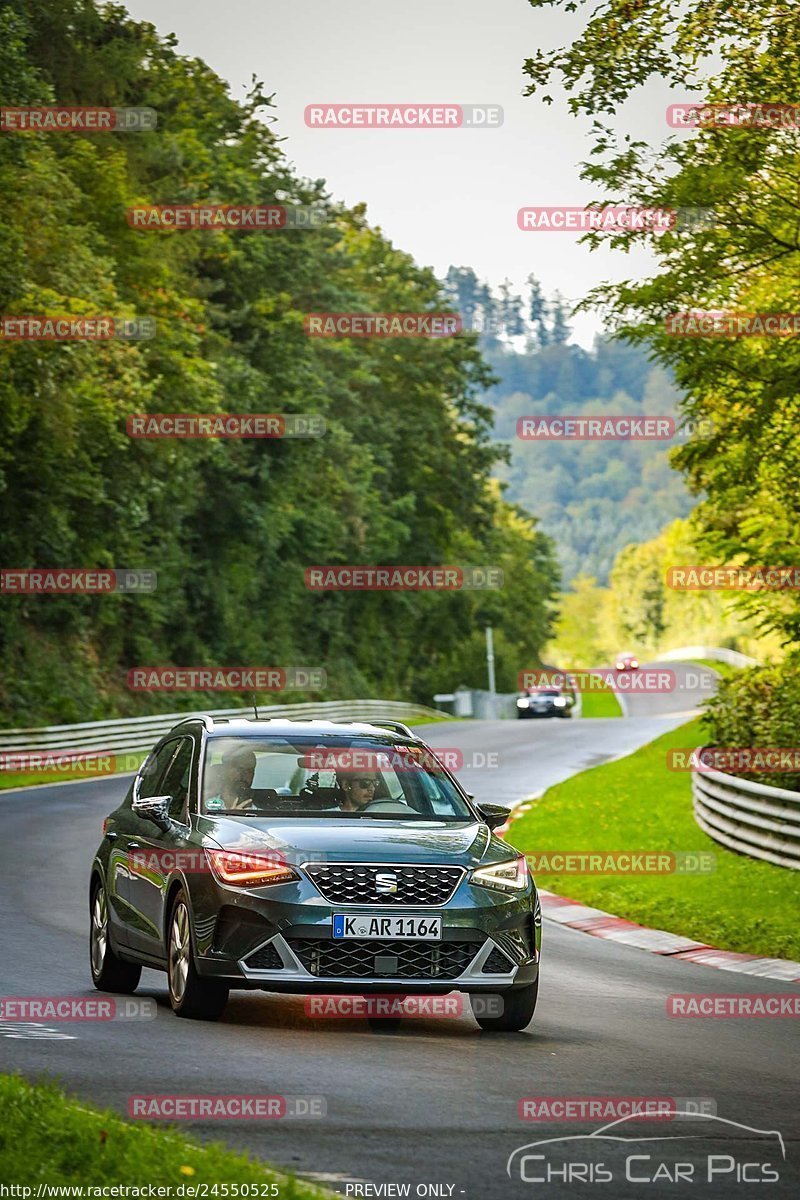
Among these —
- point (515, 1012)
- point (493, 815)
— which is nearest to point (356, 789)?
point (493, 815)

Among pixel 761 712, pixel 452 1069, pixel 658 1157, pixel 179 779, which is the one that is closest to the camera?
pixel 658 1157

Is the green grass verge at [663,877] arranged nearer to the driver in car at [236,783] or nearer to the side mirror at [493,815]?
the side mirror at [493,815]

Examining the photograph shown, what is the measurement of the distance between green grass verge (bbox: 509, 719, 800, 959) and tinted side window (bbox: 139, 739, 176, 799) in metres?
6.21

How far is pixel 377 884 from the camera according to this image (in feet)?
33.3

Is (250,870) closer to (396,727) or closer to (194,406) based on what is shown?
(396,727)

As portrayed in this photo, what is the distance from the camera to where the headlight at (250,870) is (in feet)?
33.3

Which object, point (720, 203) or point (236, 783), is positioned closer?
point (236, 783)

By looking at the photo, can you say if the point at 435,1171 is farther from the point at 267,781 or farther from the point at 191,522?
the point at 191,522

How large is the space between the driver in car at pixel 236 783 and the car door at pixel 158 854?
0.21 metres

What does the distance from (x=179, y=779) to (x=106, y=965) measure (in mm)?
1288

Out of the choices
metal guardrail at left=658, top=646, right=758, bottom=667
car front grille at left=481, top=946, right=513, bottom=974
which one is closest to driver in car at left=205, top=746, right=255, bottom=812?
car front grille at left=481, top=946, right=513, bottom=974

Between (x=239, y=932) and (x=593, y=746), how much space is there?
40250 mm

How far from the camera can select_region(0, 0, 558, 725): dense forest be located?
3725 cm

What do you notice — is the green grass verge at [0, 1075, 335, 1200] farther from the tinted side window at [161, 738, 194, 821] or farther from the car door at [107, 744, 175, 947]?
the car door at [107, 744, 175, 947]
